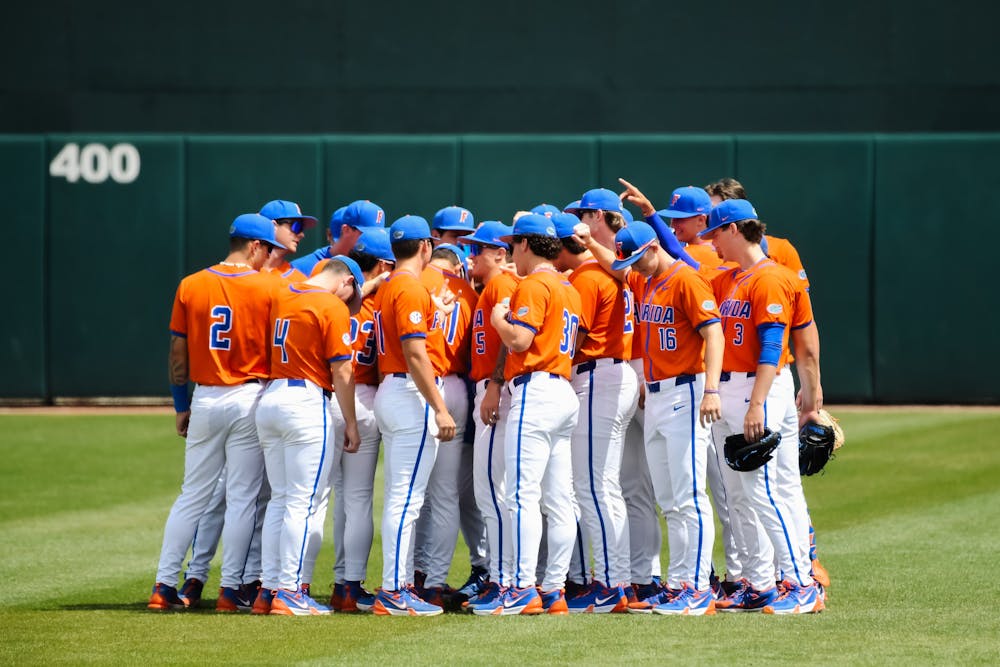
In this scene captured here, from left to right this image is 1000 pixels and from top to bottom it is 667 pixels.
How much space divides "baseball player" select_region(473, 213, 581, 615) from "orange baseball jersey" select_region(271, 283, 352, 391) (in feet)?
2.44

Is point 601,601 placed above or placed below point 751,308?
below

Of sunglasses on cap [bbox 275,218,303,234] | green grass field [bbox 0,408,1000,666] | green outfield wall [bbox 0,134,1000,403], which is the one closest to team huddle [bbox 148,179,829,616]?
green grass field [bbox 0,408,1000,666]

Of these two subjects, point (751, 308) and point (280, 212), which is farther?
point (280, 212)

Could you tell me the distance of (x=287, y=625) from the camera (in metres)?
6.54

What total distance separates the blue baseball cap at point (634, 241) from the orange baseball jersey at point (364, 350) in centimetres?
131

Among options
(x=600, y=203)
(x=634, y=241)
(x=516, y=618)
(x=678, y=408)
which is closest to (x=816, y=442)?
(x=678, y=408)

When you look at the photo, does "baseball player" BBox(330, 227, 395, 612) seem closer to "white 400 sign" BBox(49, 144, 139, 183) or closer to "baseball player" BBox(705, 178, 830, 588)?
"baseball player" BBox(705, 178, 830, 588)

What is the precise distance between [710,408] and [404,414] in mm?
1459

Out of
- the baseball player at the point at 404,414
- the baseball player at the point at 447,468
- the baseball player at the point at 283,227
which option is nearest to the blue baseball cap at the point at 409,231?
the baseball player at the point at 404,414

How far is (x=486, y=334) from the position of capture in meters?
7.22

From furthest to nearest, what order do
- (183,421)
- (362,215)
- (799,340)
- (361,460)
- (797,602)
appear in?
(362,215) → (183,421) → (361,460) → (799,340) → (797,602)

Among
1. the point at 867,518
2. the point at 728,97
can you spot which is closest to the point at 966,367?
the point at 728,97

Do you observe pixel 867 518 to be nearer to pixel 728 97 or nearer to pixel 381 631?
pixel 381 631

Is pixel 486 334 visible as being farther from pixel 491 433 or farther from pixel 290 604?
pixel 290 604
